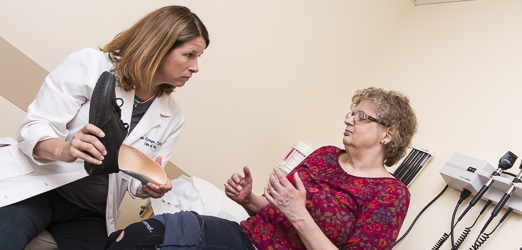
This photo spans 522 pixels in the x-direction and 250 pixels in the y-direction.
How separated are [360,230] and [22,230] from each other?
1071mm

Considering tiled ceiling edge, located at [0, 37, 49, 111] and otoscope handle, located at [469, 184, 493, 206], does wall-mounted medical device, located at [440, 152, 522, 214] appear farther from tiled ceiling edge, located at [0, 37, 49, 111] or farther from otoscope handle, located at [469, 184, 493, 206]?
tiled ceiling edge, located at [0, 37, 49, 111]

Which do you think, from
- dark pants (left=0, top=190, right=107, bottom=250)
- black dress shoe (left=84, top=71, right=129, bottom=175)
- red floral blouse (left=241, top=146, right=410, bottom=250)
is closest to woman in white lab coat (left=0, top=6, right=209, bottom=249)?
dark pants (left=0, top=190, right=107, bottom=250)

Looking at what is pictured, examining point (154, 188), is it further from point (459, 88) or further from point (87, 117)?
point (459, 88)

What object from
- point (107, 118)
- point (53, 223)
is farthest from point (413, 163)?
point (53, 223)

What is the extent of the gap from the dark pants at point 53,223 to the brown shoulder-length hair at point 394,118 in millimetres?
1213

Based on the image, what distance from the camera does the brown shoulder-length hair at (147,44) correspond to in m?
1.37

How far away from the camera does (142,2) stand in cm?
204

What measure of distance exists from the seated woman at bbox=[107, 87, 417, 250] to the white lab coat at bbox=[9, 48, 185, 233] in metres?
0.26

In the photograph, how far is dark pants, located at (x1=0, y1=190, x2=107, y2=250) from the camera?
1.12 m

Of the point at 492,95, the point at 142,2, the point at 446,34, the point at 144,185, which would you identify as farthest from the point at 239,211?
the point at 446,34

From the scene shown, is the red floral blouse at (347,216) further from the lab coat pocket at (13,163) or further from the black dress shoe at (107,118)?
the lab coat pocket at (13,163)

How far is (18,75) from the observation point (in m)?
1.84

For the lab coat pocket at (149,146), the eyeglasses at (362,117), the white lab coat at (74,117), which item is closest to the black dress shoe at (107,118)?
the white lab coat at (74,117)

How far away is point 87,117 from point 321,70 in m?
1.76
